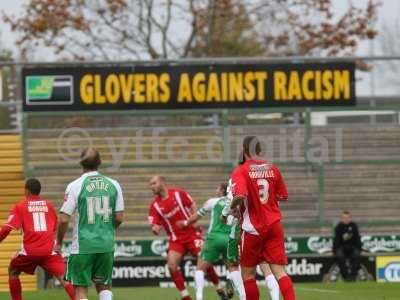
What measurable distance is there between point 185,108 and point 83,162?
16875 millimetres

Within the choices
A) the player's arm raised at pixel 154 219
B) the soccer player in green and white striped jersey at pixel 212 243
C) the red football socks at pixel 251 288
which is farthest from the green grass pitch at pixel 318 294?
the red football socks at pixel 251 288

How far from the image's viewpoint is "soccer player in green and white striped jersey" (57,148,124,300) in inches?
532

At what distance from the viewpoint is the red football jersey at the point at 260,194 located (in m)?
14.1

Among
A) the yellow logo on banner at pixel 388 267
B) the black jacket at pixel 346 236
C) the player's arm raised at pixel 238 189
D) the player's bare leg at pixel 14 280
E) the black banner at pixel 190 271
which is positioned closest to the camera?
the player's arm raised at pixel 238 189

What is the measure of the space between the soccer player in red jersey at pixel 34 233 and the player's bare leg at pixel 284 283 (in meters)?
3.21

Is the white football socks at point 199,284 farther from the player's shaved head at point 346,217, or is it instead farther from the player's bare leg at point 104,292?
the player's shaved head at point 346,217

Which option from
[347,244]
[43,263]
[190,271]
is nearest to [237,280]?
[43,263]

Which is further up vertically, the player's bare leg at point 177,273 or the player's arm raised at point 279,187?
the player's arm raised at point 279,187

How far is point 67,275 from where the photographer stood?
13.8 metres

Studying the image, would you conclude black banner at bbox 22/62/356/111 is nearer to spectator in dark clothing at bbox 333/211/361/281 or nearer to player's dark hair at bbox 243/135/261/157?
spectator in dark clothing at bbox 333/211/361/281

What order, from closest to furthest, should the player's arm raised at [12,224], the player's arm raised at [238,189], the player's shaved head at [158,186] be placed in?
the player's arm raised at [238,189] → the player's arm raised at [12,224] → the player's shaved head at [158,186]

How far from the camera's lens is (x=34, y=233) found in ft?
54.1

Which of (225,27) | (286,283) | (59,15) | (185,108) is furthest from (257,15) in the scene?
(286,283)

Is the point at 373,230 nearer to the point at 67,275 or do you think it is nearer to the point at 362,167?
the point at 362,167
